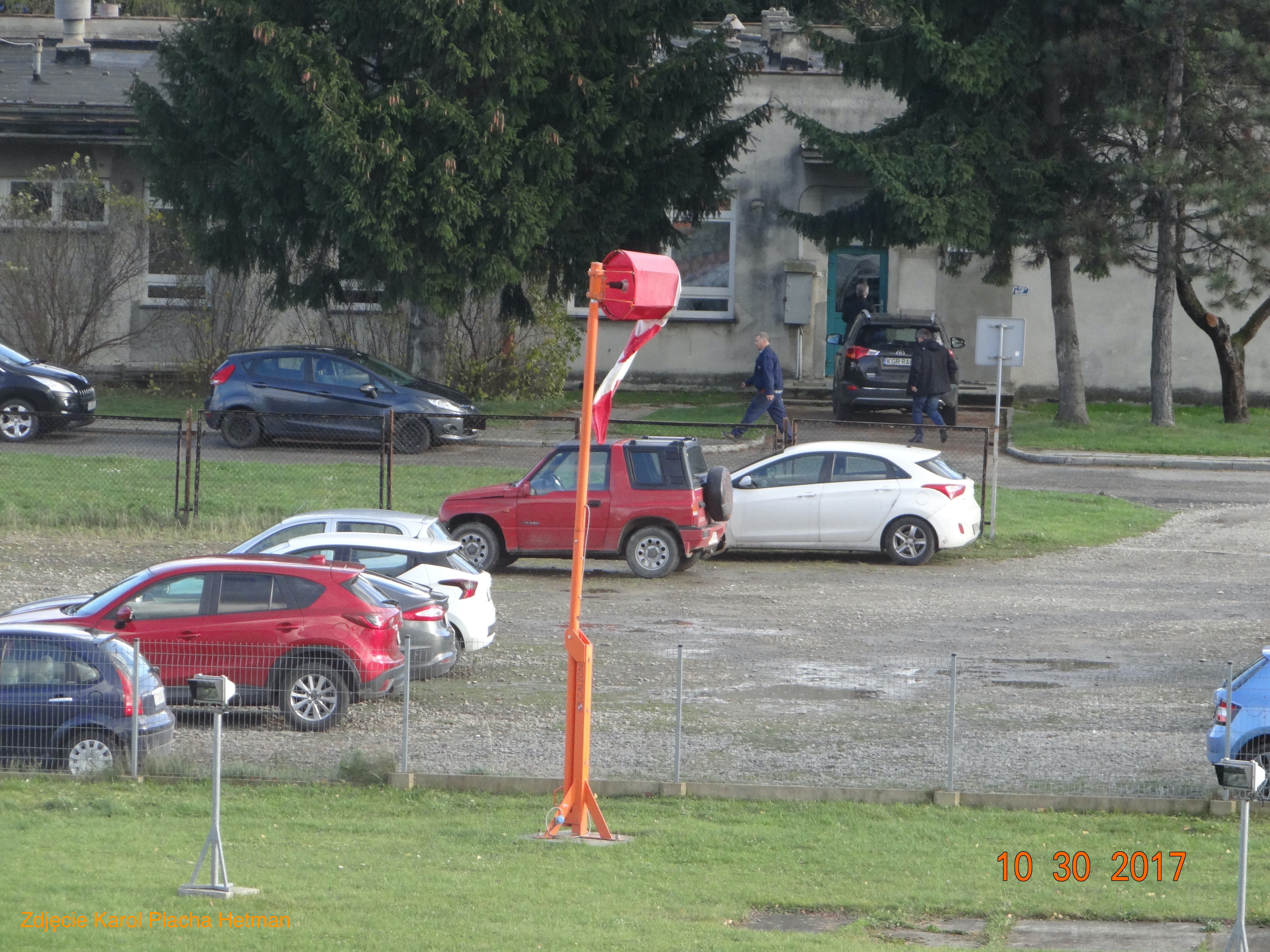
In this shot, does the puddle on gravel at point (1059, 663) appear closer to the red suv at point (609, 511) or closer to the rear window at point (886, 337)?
the red suv at point (609, 511)

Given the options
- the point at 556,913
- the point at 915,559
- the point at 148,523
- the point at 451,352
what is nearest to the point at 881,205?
the point at 451,352

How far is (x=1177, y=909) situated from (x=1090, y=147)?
23.7 metres

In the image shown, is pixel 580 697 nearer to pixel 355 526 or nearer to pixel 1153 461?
pixel 355 526

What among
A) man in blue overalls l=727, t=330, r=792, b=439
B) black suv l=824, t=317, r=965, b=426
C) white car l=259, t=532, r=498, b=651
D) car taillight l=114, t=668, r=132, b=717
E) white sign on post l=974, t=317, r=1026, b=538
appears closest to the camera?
car taillight l=114, t=668, r=132, b=717

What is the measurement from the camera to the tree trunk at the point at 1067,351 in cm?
3019

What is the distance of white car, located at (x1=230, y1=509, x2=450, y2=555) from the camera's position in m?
16.6

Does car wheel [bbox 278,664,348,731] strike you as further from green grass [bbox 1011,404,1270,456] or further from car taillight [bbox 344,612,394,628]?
green grass [bbox 1011,404,1270,456]

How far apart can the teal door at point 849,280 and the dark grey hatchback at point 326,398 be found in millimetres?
12091

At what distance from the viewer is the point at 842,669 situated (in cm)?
1501

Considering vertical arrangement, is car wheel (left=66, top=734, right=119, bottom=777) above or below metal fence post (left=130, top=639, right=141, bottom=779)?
below

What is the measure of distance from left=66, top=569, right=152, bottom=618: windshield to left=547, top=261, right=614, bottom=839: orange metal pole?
487 cm

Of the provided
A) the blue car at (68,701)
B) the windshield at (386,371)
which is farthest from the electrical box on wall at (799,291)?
the blue car at (68,701)

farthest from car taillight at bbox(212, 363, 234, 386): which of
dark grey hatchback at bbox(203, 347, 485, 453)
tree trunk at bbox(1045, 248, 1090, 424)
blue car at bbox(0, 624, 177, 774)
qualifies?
blue car at bbox(0, 624, 177, 774)

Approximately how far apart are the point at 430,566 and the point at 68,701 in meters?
4.59
